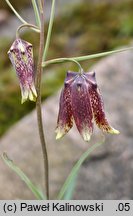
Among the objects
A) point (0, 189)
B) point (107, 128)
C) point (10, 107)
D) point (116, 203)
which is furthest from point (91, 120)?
point (10, 107)

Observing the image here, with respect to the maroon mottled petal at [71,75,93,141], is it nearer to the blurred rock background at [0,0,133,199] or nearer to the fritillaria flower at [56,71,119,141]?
the fritillaria flower at [56,71,119,141]

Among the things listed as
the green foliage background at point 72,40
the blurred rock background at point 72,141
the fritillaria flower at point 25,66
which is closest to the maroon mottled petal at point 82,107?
the fritillaria flower at point 25,66

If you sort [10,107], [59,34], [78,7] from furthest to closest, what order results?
1. [78,7]
2. [59,34]
3. [10,107]

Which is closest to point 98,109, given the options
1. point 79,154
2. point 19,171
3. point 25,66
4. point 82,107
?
point 82,107

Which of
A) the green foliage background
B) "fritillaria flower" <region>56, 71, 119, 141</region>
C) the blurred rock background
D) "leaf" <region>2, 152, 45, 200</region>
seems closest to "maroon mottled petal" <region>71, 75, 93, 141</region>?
"fritillaria flower" <region>56, 71, 119, 141</region>

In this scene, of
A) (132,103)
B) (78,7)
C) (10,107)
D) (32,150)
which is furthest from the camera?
(78,7)

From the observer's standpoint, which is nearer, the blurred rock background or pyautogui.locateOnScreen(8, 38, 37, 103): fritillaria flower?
pyautogui.locateOnScreen(8, 38, 37, 103): fritillaria flower

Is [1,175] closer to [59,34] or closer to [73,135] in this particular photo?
[73,135]
